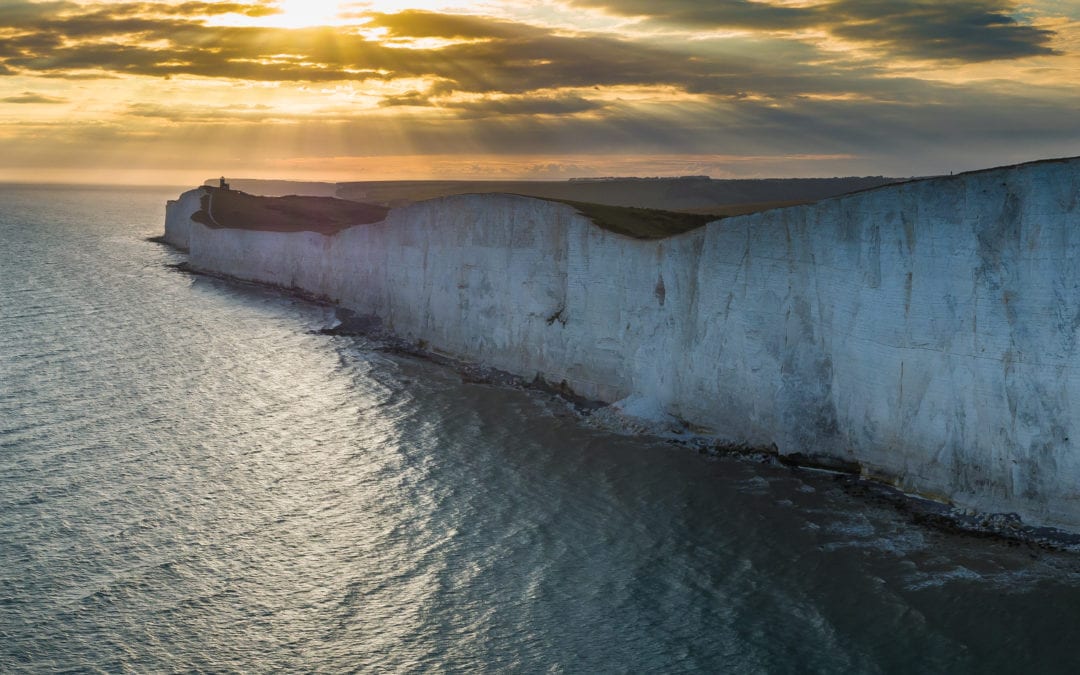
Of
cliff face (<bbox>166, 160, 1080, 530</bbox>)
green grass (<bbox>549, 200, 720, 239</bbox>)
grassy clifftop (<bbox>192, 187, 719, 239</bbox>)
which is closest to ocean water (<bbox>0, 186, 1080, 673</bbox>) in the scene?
cliff face (<bbox>166, 160, 1080, 530</bbox>)

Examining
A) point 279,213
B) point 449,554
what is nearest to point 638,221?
point 449,554

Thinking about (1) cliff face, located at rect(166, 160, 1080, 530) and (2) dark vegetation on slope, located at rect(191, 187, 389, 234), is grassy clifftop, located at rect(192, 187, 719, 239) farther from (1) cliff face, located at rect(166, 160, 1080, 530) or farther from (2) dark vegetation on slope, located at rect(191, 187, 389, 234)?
(1) cliff face, located at rect(166, 160, 1080, 530)

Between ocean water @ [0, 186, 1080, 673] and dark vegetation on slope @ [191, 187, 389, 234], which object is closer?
ocean water @ [0, 186, 1080, 673]

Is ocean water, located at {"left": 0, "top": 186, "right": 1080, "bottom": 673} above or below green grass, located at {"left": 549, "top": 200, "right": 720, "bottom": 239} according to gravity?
below

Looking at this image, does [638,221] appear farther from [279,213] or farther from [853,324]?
[279,213]

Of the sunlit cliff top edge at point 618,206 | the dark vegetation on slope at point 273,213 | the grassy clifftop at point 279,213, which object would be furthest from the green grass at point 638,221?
the dark vegetation on slope at point 273,213

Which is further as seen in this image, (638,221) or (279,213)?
(279,213)
